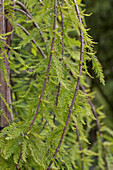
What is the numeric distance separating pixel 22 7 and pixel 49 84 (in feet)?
1.25

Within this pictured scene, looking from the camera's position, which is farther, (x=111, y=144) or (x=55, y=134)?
(x=111, y=144)

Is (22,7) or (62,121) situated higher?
(22,7)

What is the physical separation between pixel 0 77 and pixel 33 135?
0.62 ft

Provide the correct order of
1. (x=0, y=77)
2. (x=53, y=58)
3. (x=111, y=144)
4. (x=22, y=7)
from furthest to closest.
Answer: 1. (x=111, y=144)
2. (x=22, y=7)
3. (x=0, y=77)
4. (x=53, y=58)

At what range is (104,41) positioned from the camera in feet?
8.19

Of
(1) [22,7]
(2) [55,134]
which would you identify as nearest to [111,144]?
(2) [55,134]

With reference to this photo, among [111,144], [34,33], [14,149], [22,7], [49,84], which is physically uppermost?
[22,7]

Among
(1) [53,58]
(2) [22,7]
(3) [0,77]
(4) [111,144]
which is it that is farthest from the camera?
(4) [111,144]

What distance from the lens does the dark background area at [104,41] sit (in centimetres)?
233

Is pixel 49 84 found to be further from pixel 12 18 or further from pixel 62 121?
pixel 12 18

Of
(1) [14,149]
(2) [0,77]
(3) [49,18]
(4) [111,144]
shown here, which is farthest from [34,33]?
(4) [111,144]

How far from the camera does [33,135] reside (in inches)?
22.7

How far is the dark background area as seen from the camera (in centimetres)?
233

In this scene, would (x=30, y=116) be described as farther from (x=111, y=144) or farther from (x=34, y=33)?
(x=111, y=144)
